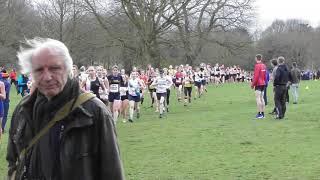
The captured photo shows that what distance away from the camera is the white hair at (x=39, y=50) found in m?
3.39

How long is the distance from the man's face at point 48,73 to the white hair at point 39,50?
28mm

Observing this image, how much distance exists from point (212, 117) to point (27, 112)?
56.3 feet

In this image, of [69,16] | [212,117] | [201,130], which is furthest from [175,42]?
[201,130]

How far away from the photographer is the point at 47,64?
335 cm

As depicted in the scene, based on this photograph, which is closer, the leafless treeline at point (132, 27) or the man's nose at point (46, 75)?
the man's nose at point (46, 75)

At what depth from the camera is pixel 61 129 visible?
3.31 meters

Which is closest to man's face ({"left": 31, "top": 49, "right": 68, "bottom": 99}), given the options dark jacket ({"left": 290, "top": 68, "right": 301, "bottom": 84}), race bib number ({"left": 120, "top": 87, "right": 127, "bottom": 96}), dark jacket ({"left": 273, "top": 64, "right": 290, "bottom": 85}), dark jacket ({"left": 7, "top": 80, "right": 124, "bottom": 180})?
dark jacket ({"left": 7, "top": 80, "right": 124, "bottom": 180})

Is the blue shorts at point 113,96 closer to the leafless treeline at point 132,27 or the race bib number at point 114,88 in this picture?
the race bib number at point 114,88

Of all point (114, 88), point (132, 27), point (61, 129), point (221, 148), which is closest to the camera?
point (61, 129)

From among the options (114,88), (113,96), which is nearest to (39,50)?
(113,96)

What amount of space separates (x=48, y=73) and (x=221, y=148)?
366 inches

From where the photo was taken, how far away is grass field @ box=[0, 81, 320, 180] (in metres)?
9.42

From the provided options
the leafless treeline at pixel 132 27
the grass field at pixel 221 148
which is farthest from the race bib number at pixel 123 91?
the leafless treeline at pixel 132 27

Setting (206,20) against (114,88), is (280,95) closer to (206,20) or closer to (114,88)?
(114,88)
